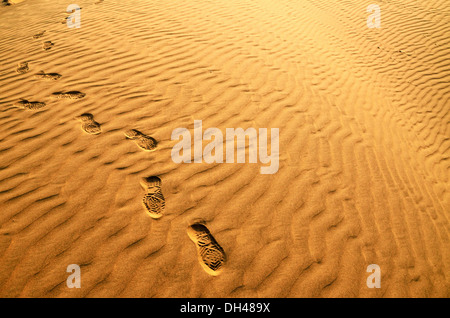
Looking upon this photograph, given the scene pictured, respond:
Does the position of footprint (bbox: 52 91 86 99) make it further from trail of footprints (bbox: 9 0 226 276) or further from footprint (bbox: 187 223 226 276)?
footprint (bbox: 187 223 226 276)

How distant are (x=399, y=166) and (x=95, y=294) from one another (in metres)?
3.59

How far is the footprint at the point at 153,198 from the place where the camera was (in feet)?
6.48

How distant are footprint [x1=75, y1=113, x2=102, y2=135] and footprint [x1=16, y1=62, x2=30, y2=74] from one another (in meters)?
1.81

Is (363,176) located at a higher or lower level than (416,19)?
lower

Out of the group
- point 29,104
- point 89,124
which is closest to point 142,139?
point 89,124

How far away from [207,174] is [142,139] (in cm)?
87

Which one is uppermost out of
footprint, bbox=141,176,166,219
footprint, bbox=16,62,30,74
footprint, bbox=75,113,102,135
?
footprint, bbox=16,62,30,74

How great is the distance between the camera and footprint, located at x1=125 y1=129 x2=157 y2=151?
2459 mm

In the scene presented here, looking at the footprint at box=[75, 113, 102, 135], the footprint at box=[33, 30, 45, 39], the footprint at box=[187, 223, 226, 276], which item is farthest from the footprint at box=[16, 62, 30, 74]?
the footprint at box=[187, 223, 226, 276]

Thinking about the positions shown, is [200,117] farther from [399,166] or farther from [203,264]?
[399,166]

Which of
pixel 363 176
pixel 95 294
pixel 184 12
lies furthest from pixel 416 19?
pixel 95 294

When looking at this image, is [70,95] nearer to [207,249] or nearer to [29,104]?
[29,104]

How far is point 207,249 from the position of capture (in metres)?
1.82
